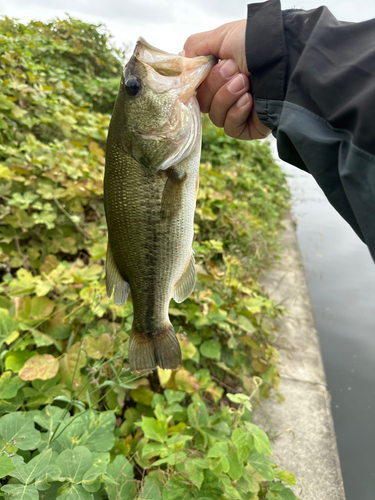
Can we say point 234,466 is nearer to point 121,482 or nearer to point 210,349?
point 121,482

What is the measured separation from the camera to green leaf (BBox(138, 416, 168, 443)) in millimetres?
1433

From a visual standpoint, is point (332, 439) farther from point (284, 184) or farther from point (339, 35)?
point (284, 184)

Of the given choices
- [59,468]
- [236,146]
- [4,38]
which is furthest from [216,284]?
[236,146]

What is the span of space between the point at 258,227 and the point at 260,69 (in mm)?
2929

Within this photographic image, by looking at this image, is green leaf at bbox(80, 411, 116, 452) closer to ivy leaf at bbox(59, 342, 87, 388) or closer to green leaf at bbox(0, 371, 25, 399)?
ivy leaf at bbox(59, 342, 87, 388)

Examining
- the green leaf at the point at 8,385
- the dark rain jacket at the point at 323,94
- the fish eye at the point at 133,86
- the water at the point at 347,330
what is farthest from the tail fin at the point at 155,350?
the water at the point at 347,330

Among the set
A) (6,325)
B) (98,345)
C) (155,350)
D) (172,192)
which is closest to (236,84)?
(172,192)

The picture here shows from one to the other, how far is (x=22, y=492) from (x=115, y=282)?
74cm

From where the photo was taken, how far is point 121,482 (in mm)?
1279

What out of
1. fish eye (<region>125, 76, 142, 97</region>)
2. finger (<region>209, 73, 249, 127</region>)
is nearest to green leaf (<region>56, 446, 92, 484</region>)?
fish eye (<region>125, 76, 142, 97</region>)

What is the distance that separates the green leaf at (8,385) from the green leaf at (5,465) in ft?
1.85

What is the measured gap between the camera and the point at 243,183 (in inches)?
197

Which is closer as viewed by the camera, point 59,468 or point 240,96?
point 59,468

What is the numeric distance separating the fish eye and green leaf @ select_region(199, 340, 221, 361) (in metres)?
1.57
